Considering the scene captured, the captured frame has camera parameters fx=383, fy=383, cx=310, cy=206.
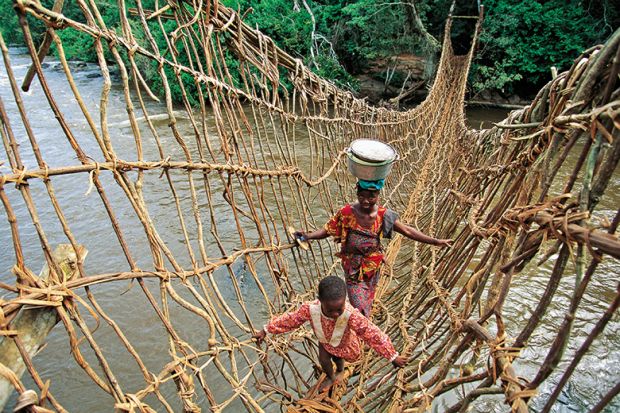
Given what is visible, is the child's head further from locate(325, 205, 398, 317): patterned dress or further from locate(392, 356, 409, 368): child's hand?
locate(325, 205, 398, 317): patterned dress

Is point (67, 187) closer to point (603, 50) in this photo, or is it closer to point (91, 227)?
point (91, 227)

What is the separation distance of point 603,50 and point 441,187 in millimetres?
3077

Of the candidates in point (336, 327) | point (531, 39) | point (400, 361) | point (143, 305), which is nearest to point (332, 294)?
point (336, 327)

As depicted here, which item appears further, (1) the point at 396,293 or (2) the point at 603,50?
(1) the point at 396,293

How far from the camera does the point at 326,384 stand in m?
1.52

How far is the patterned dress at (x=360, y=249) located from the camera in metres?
1.58

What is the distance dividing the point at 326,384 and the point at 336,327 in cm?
30

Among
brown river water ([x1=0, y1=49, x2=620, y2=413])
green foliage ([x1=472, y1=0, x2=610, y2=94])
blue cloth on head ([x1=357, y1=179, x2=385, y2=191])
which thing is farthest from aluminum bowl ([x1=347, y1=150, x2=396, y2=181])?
green foliage ([x1=472, y1=0, x2=610, y2=94])

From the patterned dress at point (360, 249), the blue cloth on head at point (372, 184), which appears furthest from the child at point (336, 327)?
the blue cloth on head at point (372, 184)

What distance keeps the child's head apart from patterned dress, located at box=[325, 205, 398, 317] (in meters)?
0.35

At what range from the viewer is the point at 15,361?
0.72m

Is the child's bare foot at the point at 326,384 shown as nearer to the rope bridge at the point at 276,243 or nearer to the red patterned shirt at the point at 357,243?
the rope bridge at the point at 276,243

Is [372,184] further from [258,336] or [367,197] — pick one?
[258,336]

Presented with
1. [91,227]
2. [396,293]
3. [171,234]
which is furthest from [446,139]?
[91,227]
